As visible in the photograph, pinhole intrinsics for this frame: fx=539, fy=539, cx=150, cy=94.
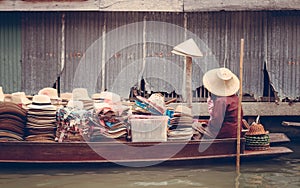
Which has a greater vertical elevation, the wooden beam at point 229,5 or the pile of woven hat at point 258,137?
the wooden beam at point 229,5

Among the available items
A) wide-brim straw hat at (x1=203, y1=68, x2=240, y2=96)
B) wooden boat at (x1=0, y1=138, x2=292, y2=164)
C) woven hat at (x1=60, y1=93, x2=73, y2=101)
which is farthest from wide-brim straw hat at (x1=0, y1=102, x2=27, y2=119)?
wide-brim straw hat at (x1=203, y1=68, x2=240, y2=96)

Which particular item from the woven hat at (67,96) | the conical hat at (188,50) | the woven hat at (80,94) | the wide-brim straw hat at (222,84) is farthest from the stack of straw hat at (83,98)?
the wide-brim straw hat at (222,84)

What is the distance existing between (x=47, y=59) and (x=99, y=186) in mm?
5052

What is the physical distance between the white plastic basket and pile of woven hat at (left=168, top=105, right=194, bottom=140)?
236 mm

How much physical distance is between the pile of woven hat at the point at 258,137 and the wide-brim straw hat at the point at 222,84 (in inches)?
38.8

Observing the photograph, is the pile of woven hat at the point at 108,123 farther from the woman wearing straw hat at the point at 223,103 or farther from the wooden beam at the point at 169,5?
the wooden beam at the point at 169,5

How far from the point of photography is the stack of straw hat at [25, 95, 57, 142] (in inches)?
401

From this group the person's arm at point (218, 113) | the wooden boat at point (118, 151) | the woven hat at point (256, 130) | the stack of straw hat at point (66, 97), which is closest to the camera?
the wooden boat at point (118, 151)

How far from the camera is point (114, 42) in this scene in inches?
520

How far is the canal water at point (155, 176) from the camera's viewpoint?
925 centimetres

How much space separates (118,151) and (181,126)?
1.33m

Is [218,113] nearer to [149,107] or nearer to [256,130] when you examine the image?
[256,130]

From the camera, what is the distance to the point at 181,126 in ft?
34.6

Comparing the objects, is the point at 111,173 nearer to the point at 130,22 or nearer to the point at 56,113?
the point at 56,113
